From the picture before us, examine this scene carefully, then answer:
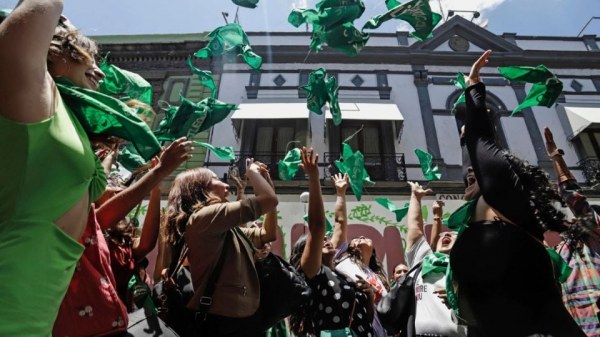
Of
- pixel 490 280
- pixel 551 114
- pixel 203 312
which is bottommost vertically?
pixel 203 312

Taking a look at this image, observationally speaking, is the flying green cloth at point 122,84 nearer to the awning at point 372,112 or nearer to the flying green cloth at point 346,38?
the flying green cloth at point 346,38

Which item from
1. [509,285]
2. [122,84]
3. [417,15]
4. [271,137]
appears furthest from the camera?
[271,137]

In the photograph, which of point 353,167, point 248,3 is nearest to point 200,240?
point 248,3

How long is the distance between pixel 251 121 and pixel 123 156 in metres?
7.99

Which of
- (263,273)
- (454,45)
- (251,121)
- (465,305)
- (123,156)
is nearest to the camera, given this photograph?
(465,305)

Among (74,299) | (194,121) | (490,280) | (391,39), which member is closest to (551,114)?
(391,39)

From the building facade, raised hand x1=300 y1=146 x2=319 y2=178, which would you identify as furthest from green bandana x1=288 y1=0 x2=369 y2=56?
the building facade

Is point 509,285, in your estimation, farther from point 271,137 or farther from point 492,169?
point 271,137

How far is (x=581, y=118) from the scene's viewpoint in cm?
1094

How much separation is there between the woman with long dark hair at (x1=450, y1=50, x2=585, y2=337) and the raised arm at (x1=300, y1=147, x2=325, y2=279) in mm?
859

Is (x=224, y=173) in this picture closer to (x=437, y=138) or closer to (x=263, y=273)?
(x=437, y=138)

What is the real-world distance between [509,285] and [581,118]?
11.8 m

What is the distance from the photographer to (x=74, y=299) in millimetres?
1402

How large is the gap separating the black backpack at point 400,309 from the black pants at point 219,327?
1.32 meters
